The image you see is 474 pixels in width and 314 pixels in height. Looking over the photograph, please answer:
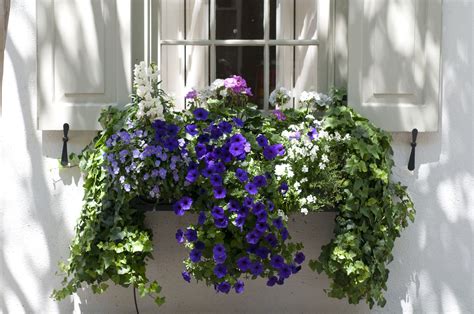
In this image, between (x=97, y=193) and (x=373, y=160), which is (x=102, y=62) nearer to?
(x=97, y=193)

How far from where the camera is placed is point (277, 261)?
4.09 metres

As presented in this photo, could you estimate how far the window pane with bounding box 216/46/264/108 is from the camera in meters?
4.62

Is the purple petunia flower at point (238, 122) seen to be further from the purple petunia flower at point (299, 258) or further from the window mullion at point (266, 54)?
the purple petunia flower at point (299, 258)

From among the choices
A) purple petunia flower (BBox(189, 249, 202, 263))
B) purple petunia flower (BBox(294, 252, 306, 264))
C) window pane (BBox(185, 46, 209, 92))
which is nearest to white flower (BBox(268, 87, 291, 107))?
window pane (BBox(185, 46, 209, 92))

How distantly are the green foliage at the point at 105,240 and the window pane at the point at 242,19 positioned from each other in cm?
83

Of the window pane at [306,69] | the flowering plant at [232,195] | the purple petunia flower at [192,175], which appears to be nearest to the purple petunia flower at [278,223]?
the flowering plant at [232,195]

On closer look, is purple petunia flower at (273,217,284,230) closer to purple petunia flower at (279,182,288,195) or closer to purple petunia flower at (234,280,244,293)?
purple petunia flower at (279,182,288,195)

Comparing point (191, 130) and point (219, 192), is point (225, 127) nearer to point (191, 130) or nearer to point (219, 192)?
point (191, 130)

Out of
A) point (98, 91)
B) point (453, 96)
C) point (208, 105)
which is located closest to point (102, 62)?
point (98, 91)

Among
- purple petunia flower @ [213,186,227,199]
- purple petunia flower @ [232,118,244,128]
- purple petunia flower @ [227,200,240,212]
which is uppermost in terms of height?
purple petunia flower @ [232,118,244,128]

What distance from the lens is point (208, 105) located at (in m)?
4.41

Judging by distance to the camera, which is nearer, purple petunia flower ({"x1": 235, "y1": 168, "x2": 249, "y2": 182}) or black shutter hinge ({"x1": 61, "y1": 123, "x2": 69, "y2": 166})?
purple petunia flower ({"x1": 235, "y1": 168, "x2": 249, "y2": 182})

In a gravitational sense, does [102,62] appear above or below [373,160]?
above

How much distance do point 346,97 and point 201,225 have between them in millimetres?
1095
